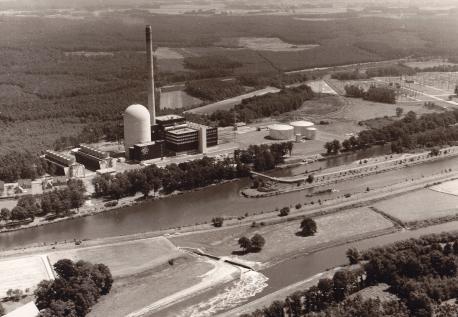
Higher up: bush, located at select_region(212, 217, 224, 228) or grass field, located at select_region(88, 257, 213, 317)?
bush, located at select_region(212, 217, 224, 228)

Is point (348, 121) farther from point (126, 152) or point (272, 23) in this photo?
point (272, 23)

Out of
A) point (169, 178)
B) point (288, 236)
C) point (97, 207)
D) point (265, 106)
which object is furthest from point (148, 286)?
point (265, 106)

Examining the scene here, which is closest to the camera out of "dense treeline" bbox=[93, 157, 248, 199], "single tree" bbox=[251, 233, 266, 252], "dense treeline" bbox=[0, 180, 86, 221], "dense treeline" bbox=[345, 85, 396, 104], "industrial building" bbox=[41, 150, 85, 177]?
"single tree" bbox=[251, 233, 266, 252]

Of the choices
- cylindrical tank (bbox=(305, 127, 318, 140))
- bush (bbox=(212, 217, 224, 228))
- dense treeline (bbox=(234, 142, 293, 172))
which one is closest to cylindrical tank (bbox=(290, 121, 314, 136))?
cylindrical tank (bbox=(305, 127, 318, 140))

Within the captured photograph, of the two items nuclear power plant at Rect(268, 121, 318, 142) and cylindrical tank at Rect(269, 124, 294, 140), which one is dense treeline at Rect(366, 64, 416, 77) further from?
cylindrical tank at Rect(269, 124, 294, 140)

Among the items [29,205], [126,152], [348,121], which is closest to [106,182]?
[29,205]
